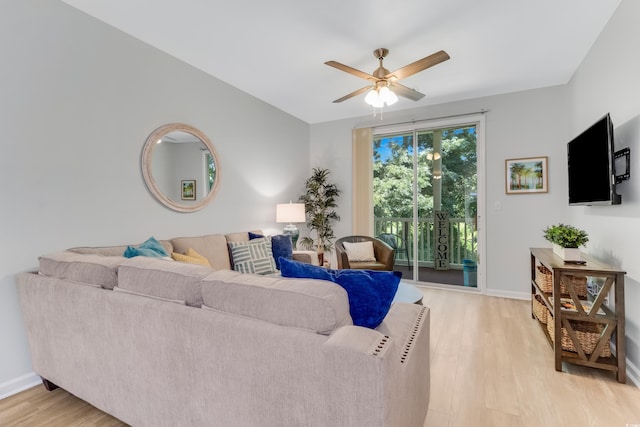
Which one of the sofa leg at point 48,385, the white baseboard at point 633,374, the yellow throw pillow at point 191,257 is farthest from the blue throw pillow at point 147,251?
the white baseboard at point 633,374

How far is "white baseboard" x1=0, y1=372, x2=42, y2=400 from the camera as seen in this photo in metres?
1.83

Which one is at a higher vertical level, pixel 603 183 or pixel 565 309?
pixel 603 183

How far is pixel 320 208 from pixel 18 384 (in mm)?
3589

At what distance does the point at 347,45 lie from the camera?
2613mm

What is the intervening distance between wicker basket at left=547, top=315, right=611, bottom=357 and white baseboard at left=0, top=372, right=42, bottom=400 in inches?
141

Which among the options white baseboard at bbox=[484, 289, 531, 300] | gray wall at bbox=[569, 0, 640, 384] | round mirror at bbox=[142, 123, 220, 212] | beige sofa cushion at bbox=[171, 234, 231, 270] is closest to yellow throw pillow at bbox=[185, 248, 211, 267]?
beige sofa cushion at bbox=[171, 234, 231, 270]

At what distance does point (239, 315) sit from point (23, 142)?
1995 mm

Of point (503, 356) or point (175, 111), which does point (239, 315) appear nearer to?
point (503, 356)

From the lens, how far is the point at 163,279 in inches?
51.9

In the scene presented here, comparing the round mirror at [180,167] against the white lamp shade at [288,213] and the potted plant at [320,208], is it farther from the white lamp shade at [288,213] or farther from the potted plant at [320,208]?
the potted plant at [320,208]

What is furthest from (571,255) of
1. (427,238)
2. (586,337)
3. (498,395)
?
(427,238)

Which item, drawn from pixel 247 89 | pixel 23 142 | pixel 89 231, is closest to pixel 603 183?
pixel 247 89

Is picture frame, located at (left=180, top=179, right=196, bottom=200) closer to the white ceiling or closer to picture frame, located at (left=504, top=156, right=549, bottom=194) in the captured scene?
the white ceiling

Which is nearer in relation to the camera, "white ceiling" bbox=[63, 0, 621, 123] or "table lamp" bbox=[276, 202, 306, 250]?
"white ceiling" bbox=[63, 0, 621, 123]
